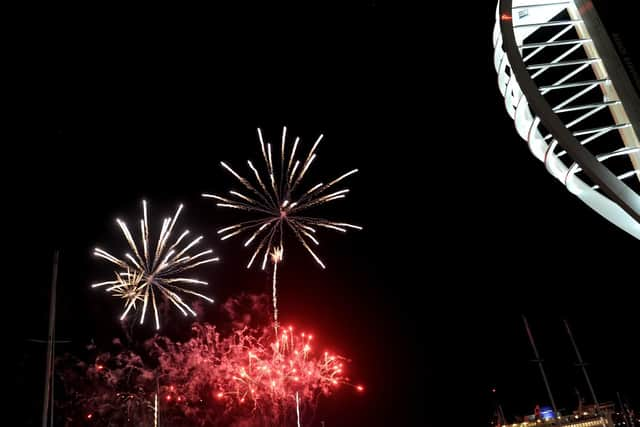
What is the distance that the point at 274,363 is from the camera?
2367 centimetres

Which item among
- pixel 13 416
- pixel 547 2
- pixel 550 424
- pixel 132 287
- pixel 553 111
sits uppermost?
pixel 547 2

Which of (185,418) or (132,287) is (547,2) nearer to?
(132,287)

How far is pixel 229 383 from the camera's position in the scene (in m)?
26.8

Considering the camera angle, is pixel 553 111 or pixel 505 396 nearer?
pixel 553 111

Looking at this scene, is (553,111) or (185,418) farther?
(185,418)

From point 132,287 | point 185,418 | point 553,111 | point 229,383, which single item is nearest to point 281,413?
point 229,383

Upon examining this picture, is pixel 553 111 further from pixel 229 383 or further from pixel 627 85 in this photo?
pixel 229 383

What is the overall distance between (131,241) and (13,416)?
929 cm

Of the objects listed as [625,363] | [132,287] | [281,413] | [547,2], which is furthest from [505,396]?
[547,2]

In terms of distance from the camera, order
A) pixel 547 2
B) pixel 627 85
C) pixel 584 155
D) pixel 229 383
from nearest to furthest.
A: pixel 584 155
pixel 627 85
pixel 547 2
pixel 229 383

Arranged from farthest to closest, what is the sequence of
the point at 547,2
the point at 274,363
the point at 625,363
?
the point at 625,363 → the point at 274,363 → the point at 547,2

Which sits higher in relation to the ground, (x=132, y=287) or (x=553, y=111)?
(x=132, y=287)

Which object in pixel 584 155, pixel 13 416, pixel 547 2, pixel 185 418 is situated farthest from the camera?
pixel 185 418

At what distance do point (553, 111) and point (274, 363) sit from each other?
16.4 m
